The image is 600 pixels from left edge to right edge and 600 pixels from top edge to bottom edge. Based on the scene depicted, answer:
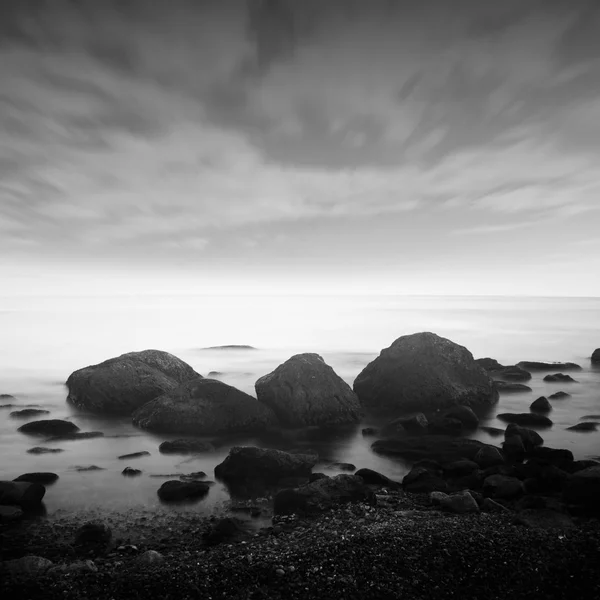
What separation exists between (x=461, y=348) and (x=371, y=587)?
61.6 ft

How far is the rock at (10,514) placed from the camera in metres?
11.2

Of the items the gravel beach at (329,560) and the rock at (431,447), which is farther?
the rock at (431,447)

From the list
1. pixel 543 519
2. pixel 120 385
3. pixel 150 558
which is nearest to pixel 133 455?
pixel 120 385

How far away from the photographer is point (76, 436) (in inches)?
722

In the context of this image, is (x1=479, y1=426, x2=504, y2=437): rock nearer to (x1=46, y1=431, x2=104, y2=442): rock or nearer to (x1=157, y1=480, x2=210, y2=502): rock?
(x1=157, y1=480, x2=210, y2=502): rock

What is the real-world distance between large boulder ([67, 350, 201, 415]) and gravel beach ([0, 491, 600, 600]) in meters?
10.8

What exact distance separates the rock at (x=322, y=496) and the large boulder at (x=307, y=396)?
24.2 ft

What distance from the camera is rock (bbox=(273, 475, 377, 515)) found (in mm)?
11664

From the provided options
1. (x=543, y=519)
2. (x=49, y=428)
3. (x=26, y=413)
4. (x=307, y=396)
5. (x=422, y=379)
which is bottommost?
(x=543, y=519)

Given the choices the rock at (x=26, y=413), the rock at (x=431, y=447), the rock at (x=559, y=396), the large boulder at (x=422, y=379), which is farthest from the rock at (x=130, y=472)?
the rock at (x=559, y=396)

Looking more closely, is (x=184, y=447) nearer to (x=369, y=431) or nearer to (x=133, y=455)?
(x=133, y=455)

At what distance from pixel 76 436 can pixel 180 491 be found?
7.80 metres

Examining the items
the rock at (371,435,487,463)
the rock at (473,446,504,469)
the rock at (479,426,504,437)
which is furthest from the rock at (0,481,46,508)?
the rock at (479,426,504,437)

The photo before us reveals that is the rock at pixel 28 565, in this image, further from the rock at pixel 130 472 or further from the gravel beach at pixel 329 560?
the rock at pixel 130 472
